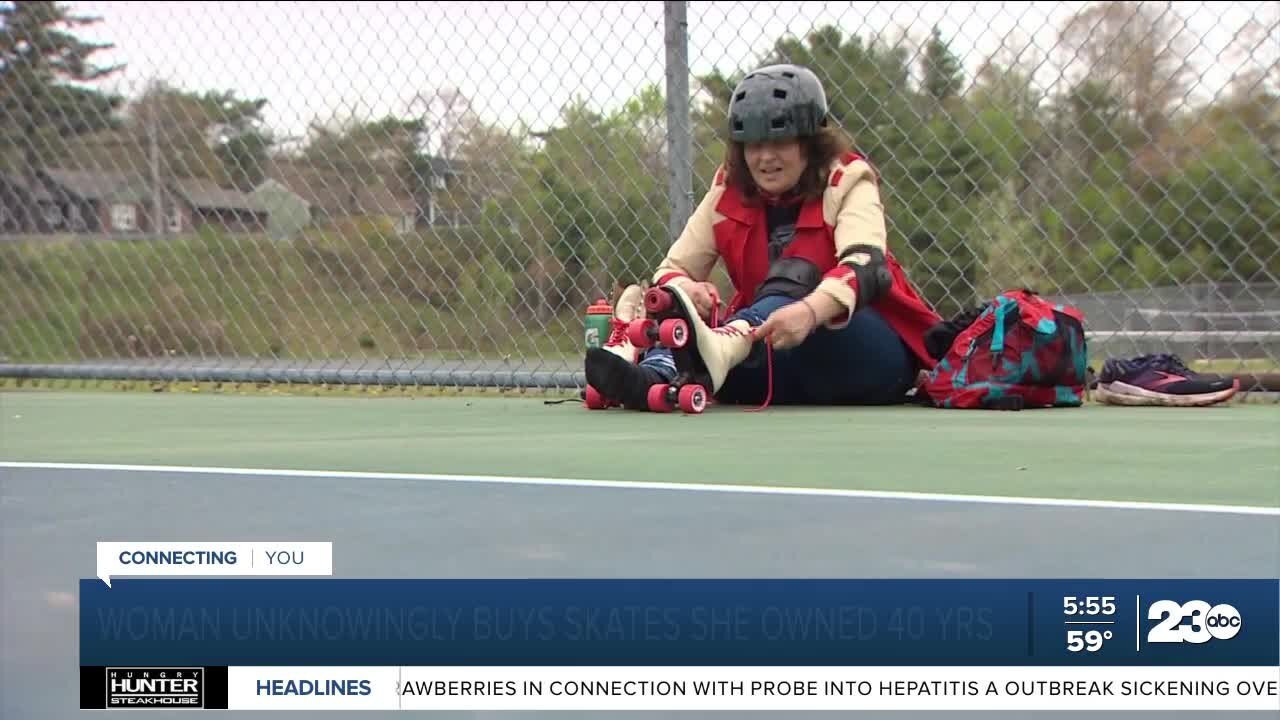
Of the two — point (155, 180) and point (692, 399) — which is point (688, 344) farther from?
point (155, 180)

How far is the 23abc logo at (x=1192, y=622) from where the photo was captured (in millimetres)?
1441

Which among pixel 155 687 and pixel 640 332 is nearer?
pixel 155 687

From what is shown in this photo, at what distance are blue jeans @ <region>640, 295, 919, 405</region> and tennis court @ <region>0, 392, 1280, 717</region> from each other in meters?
0.44

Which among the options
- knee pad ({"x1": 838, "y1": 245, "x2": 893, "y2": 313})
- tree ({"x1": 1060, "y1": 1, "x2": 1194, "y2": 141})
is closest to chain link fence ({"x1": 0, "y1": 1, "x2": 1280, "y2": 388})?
tree ({"x1": 1060, "y1": 1, "x2": 1194, "y2": 141})

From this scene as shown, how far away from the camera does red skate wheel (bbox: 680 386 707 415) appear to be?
13.7 feet

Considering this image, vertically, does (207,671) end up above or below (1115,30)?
below

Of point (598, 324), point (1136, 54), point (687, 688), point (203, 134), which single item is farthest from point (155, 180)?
point (687, 688)

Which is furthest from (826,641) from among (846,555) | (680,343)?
(680,343)

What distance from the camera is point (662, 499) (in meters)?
2.30

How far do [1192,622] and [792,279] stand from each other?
9.93 ft

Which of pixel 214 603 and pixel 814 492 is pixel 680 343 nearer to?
pixel 814 492

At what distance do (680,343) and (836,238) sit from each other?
2.12 feet

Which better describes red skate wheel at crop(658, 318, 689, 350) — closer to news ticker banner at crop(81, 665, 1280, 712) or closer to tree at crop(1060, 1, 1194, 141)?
tree at crop(1060, 1, 1194, 141)

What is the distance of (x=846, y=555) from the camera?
5.80 feet
